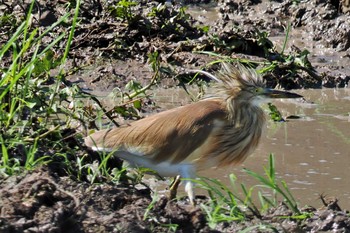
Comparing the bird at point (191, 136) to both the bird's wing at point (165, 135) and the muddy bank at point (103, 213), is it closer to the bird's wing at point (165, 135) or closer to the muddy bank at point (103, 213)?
the bird's wing at point (165, 135)

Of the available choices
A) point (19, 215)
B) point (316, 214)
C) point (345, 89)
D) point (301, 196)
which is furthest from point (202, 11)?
point (19, 215)

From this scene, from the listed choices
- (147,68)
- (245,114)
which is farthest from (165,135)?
(147,68)

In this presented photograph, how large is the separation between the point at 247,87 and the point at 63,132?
1180mm

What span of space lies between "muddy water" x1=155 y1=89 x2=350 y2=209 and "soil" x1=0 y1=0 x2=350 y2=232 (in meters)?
0.50

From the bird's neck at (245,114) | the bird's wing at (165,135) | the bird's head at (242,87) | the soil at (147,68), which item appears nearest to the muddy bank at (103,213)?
the soil at (147,68)

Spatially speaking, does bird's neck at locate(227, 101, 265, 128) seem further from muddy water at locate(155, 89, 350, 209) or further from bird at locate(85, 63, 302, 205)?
muddy water at locate(155, 89, 350, 209)

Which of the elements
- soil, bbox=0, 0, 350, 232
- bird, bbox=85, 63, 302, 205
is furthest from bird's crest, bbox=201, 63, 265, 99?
soil, bbox=0, 0, 350, 232

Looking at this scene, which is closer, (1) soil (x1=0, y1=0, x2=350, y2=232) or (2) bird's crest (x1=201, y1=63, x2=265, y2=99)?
(1) soil (x1=0, y1=0, x2=350, y2=232)

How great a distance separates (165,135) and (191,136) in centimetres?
16

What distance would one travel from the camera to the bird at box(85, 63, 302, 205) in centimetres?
582

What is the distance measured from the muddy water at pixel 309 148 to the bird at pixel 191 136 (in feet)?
2.08

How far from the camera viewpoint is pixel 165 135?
5.88 m

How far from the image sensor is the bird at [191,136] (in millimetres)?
5820

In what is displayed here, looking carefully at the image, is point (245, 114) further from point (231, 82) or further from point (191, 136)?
point (191, 136)
